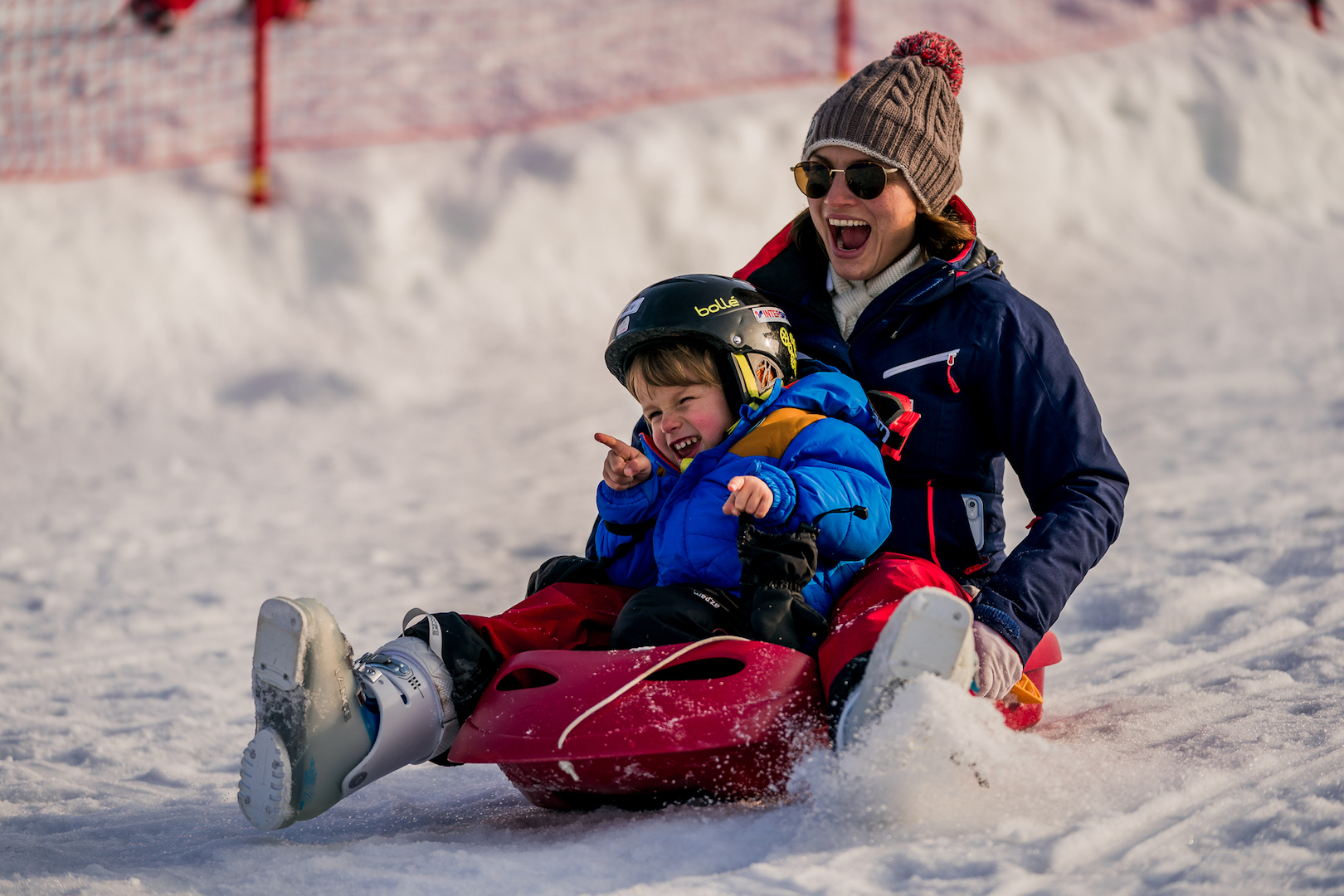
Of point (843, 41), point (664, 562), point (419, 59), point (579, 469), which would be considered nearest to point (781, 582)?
point (664, 562)

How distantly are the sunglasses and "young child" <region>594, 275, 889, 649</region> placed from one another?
0.93 feet

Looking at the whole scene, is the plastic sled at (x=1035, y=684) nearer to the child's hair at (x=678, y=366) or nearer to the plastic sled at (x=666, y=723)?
the plastic sled at (x=666, y=723)

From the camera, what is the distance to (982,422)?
2.60 m

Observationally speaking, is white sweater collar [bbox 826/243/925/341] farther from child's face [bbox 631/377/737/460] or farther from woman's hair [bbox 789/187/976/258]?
child's face [bbox 631/377/737/460]

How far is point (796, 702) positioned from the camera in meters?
2.07

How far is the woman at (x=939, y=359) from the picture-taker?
2330 millimetres

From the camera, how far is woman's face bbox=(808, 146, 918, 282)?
2.67 metres

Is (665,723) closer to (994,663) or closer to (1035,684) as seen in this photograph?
(994,663)

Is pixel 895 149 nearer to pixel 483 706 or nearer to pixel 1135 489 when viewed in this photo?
pixel 483 706

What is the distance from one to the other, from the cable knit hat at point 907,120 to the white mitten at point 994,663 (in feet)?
3.32

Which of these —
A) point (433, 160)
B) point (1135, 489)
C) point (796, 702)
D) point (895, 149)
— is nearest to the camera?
point (796, 702)

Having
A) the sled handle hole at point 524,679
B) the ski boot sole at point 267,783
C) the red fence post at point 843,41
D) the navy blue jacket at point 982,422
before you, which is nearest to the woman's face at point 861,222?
the navy blue jacket at point 982,422

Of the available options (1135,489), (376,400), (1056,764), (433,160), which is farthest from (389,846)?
(433,160)

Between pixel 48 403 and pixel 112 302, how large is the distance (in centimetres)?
81
